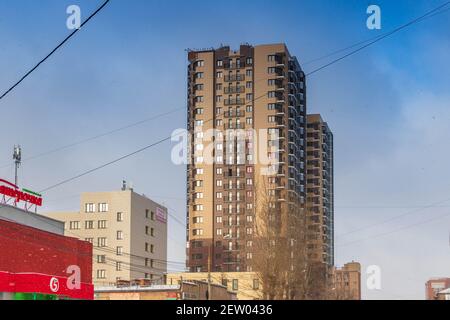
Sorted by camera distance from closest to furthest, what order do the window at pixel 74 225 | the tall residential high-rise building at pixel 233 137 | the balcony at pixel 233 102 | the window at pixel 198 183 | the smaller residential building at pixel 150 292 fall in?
the smaller residential building at pixel 150 292, the window at pixel 74 225, the tall residential high-rise building at pixel 233 137, the window at pixel 198 183, the balcony at pixel 233 102

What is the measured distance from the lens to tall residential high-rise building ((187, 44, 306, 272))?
4747 inches

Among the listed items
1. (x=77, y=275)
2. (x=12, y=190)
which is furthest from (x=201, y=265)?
(x=12, y=190)

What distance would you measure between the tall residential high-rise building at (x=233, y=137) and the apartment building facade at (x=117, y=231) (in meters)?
9.94

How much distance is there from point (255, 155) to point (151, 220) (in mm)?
20961

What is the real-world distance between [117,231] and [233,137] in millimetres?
24755

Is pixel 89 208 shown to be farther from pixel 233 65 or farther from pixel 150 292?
pixel 150 292

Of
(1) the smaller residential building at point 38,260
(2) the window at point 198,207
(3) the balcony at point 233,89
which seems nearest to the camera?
(1) the smaller residential building at point 38,260

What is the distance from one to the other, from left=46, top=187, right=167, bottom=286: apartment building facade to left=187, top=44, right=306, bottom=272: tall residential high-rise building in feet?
32.6

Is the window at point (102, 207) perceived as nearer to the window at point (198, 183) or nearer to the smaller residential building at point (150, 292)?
the window at point (198, 183)

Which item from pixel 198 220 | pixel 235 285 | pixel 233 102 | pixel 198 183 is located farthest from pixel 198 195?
pixel 235 285

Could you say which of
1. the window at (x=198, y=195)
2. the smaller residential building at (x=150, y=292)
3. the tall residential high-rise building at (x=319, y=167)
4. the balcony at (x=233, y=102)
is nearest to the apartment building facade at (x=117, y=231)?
the window at (x=198, y=195)

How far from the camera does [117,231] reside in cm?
11056

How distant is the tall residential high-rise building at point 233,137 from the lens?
12056cm
